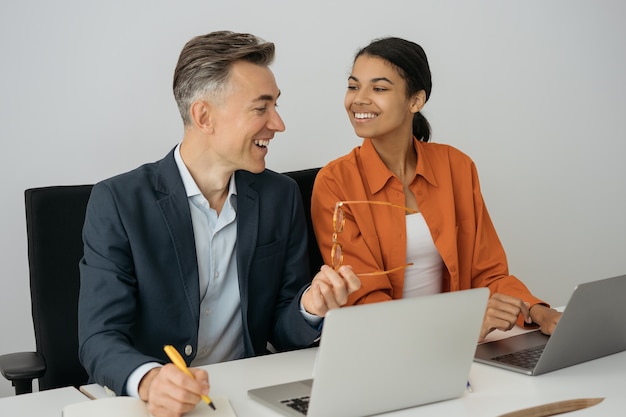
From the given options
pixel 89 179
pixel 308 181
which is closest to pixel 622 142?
pixel 308 181

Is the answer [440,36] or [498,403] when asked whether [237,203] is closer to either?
[498,403]

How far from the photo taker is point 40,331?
2061 millimetres

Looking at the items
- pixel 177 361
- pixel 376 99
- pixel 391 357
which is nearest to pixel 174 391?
pixel 177 361

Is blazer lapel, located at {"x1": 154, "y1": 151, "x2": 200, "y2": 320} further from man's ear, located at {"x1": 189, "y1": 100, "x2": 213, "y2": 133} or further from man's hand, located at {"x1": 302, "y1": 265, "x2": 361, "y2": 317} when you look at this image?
man's hand, located at {"x1": 302, "y1": 265, "x2": 361, "y2": 317}

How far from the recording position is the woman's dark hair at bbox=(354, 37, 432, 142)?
252 cm

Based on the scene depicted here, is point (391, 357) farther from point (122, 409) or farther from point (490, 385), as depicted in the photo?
point (122, 409)

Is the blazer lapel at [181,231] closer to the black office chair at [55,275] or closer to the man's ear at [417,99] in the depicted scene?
the black office chair at [55,275]

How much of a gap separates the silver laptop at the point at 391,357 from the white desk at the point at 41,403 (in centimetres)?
35

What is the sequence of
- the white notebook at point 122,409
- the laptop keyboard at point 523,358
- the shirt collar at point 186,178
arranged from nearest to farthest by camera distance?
1. the white notebook at point 122,409
2. the laptop keyboard at point 523,358
3. the shirt collar at point 186,178

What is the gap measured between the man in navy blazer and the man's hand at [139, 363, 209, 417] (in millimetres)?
359

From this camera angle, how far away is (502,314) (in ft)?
6.48

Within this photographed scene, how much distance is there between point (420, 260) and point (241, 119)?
0.72 meters

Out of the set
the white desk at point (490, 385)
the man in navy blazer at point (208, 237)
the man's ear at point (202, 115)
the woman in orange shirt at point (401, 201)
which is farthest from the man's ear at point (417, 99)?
the white desk at point (490, 385)

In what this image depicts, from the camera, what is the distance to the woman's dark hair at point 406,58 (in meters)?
2.52
